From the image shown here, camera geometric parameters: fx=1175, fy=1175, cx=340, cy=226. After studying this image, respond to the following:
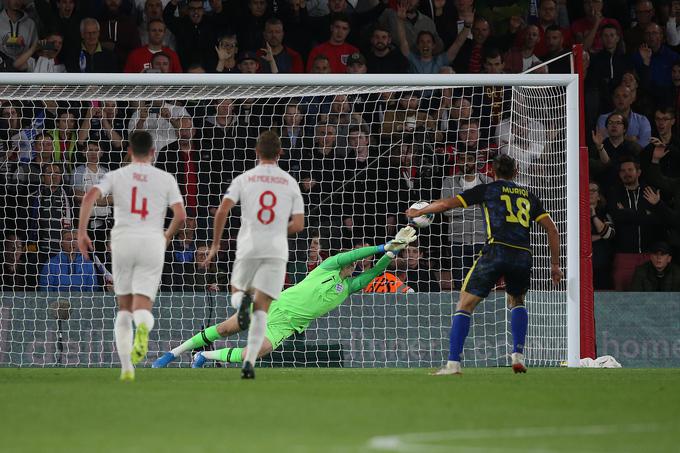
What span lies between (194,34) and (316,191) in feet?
10.3

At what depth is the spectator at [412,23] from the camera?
17.7 metres

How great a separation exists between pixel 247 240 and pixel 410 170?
580cm

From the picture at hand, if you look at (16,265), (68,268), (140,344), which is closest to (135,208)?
(140,344)

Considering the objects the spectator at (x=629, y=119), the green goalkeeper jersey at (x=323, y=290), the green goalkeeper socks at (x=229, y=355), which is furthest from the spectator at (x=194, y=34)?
the spectator at (x=629, y=119)

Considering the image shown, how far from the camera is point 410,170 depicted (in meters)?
15.3

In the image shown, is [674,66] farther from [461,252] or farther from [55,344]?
[55,344]

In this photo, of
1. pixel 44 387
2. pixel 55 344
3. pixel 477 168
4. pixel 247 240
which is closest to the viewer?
pixel 44 387

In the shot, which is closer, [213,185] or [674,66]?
[213,185]

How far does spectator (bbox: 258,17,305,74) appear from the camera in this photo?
661 inches

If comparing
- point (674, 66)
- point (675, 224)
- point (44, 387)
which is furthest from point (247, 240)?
point (674, 66)

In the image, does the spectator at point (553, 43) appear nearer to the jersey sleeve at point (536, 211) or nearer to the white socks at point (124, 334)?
the jersey sleeve at point (536, 211)

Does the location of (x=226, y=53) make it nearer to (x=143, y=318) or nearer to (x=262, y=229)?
(x=262, y=229)

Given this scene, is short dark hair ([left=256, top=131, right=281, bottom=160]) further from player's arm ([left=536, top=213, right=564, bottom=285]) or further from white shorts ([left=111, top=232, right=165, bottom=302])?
player's arm ([left=536, top=213, right=564, bottom=285])

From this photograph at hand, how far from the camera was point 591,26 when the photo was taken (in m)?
18.7
